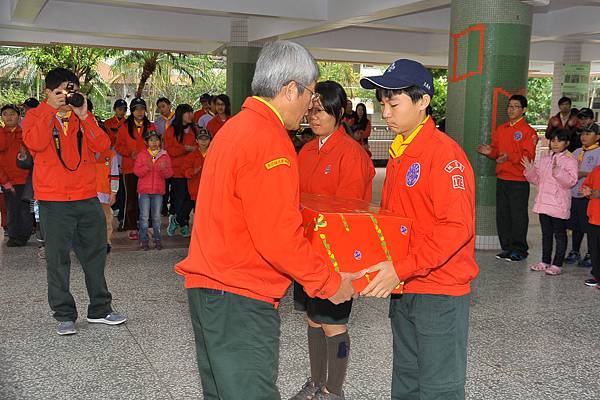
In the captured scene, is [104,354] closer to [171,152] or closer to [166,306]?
[166,306]

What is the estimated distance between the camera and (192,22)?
14156mm

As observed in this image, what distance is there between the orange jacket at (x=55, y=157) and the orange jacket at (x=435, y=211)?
2.66m

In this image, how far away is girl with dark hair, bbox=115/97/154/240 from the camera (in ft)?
26.6

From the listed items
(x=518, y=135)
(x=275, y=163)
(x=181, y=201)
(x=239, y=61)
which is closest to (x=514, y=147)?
(x=518, y=135)

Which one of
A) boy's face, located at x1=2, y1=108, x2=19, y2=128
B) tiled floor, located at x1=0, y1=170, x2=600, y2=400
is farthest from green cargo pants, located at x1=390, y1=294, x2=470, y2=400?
boy's face, located at x1=2, y1=108, x2=19, y2=128

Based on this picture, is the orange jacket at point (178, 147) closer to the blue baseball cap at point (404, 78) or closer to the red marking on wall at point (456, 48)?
the red marking on wall at point (456, 48)

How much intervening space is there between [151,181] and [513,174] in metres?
4.03

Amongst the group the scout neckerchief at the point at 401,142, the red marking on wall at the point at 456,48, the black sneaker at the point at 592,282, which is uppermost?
the red marking on wall at the point at 456,48

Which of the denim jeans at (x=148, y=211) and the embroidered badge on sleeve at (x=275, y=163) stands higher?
the embroidered badge on sleeve at (x=275, y=163)

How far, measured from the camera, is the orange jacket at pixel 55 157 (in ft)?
14.5

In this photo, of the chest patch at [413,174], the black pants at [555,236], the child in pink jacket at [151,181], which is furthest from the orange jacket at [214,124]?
the chest patch at [413,174]

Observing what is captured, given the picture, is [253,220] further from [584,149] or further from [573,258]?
[584,149]

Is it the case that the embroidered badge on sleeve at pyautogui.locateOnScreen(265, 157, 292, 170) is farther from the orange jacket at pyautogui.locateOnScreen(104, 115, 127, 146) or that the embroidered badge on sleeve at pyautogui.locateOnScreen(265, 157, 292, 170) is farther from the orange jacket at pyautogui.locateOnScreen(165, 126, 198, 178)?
the orange jacket at pyautogui.locateOnScreen(104, 115, 127, 146)

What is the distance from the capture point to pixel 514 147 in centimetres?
724
